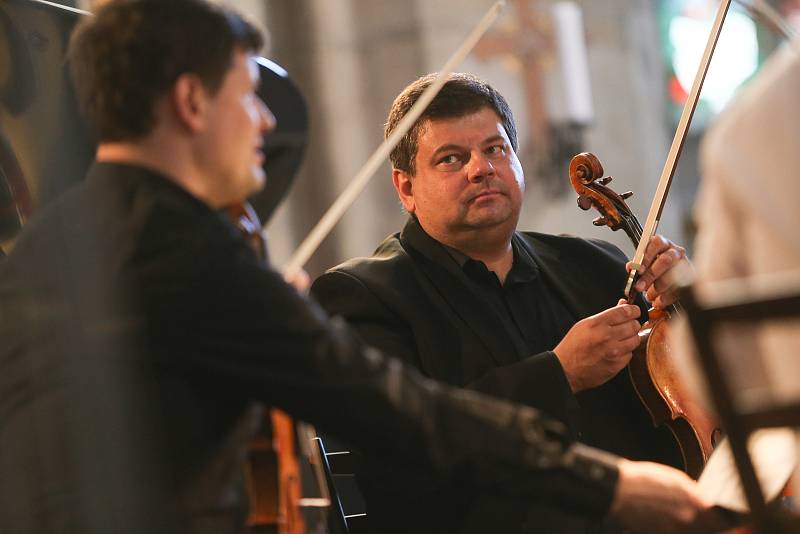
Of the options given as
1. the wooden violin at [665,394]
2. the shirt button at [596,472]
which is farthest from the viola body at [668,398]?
the shirt button at [596,472]

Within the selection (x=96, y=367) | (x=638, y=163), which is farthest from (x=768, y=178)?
(x=638, y=163)

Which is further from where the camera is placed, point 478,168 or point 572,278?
point 572,278

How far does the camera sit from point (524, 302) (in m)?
2.83

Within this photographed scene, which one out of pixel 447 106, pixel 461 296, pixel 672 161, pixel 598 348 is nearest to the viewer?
pixel 598 348

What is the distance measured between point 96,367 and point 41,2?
93 cm

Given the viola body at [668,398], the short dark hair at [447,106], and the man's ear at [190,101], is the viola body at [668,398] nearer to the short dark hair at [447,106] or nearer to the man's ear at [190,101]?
the short dark hair at [447,106]

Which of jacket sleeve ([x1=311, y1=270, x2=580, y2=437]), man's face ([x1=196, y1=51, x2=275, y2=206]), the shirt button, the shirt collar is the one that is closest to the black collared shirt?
the shirt collar

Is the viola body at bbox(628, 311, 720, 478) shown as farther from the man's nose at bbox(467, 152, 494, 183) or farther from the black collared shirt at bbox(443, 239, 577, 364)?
the man's nose at bbox(467, 152, 494, 183)

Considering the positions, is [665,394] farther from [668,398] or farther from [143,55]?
[143,55]

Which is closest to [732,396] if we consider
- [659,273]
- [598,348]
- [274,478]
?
[274,478]

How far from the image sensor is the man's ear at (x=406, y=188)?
2902mm

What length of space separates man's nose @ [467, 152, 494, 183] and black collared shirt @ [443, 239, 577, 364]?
0.19 metres

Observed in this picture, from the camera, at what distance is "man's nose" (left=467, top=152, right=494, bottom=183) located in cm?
276

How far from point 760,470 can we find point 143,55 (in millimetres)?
1126
